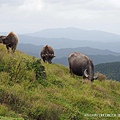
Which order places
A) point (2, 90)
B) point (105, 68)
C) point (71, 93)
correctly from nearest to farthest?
point (2, 90), point (71, 93), point (105, 68)

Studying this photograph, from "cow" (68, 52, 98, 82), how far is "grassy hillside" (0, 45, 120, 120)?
2518 mm

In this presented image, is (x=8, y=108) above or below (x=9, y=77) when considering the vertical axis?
below

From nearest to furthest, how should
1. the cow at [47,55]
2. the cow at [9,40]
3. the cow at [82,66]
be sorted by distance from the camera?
the cow at [82,66] → the cow at [9,40] → the cow at [47,55]

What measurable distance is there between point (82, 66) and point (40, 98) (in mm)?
8581

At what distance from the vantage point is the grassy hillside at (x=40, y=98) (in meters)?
9.66

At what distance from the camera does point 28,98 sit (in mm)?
10734

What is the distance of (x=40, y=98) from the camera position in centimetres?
1122

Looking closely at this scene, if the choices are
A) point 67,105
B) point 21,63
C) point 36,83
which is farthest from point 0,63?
point 67,105

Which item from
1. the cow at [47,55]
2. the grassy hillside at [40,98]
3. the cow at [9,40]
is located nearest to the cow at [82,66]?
the grassy hillside at [40,98]

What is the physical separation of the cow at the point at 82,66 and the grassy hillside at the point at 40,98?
252cm

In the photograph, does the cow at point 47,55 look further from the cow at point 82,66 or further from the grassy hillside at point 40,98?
the grassy hillside at point 40,98

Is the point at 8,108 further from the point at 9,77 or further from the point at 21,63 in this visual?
the point at 21,63

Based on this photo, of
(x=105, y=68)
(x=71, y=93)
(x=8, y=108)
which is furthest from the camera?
(x=105, y=68)

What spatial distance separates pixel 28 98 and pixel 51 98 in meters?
1.52
